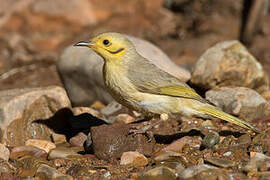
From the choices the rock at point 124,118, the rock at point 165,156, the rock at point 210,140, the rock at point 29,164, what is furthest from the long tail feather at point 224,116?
the rock at point 29,164

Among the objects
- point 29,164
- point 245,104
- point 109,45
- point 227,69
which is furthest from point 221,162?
point 227,69

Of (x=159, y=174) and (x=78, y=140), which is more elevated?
(x=159, y=174)

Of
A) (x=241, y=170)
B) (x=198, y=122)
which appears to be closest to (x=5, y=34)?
(x=198, y=122)

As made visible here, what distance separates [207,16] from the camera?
1173 cm

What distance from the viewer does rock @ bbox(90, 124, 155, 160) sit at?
551 cm

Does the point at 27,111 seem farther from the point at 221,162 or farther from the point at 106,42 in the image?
the point at 221,162

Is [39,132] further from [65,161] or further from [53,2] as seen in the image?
[53,2]

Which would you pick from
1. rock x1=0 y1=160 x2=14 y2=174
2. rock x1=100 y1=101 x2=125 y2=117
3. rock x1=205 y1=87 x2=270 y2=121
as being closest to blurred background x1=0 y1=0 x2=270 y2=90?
rock x1=100 y1=101 x2=125 y2=117

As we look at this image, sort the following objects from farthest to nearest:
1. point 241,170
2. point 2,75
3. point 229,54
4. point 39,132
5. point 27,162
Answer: point 2,75
point 229,54
point 39,132
point 27,162
point 241,170

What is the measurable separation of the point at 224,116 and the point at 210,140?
33 centimetres

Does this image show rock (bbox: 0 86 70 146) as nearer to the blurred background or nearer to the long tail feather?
the long tail feather

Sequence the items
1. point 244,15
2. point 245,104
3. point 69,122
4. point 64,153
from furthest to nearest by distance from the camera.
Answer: point 244,15
point 69,122
point 245,104
point 64,153

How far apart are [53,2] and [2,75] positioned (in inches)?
92.3

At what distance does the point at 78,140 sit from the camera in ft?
20.4
